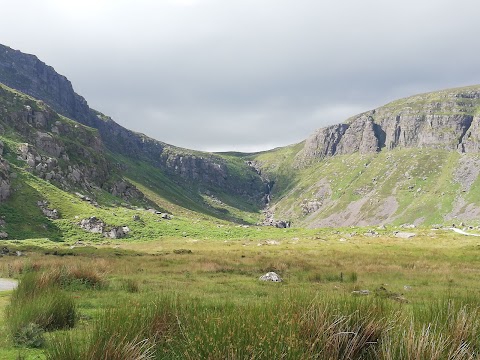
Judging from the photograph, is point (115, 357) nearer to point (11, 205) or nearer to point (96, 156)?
point (11, 205)

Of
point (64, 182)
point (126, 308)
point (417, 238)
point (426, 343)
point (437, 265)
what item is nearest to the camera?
point (426, 343)

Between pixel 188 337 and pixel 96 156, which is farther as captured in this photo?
pixel 96 156

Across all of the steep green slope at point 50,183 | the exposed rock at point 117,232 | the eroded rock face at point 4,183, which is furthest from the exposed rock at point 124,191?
the exposed rock at point 117,232

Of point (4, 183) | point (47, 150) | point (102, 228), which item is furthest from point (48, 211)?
point (47, 150)

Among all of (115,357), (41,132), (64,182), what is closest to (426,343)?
(115,357)

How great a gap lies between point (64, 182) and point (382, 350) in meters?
116

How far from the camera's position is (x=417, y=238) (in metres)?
66.9

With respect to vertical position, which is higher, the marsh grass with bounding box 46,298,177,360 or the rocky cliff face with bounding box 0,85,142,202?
the rocky cliff face with bounding box 0,85,142,202

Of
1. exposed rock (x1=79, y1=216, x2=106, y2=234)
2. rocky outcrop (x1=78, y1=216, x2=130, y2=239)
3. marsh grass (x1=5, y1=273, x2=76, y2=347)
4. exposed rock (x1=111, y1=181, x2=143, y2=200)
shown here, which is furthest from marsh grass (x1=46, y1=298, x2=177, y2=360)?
exposed rock (x1=111, y1=181, x2=143, y2=200)

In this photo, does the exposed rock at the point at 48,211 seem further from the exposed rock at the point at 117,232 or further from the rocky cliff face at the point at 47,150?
the exposed rock at the point at 117,232

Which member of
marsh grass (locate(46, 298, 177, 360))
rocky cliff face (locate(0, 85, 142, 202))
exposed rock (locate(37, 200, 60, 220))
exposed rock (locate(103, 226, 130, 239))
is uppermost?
rocky cliff face (locate(0, 85, 142, 202))

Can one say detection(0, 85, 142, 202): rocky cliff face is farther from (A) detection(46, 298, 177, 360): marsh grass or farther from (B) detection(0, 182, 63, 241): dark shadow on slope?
(A) detection(46, 298, 177, 360): marsh grass

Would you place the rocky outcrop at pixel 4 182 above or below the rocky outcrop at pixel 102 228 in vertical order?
above

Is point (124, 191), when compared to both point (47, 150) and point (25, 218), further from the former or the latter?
point (25, 218)
